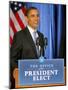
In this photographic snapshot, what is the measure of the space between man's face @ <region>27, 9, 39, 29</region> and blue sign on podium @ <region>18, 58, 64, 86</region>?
214mm

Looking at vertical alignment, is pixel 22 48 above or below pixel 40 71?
above

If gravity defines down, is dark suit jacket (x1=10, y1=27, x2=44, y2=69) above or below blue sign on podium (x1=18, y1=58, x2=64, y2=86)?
above

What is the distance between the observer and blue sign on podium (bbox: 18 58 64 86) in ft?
4.31

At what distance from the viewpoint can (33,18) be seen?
1337 mm

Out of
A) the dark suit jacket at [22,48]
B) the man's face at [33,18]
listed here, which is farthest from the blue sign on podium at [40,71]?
the man's face at [33,18]

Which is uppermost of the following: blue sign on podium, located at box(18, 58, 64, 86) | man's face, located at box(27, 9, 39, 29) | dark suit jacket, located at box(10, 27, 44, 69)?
man's face, located at box(27, 9, 39, 29)

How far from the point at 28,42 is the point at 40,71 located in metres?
0.19

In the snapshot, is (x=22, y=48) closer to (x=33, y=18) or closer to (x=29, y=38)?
(x=29, y=38)

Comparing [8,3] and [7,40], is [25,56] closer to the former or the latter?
[7,40]

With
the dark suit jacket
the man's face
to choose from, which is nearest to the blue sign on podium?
the dark suit jacket

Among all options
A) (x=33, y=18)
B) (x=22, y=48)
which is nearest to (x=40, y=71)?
(x=22, y=48)

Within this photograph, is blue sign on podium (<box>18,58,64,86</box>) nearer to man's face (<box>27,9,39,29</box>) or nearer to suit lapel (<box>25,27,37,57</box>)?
suit lapel (<box>25,27,37,57</box>)

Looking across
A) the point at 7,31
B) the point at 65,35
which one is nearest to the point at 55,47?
the point at 65,35

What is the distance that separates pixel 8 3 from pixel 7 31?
0.16 m
